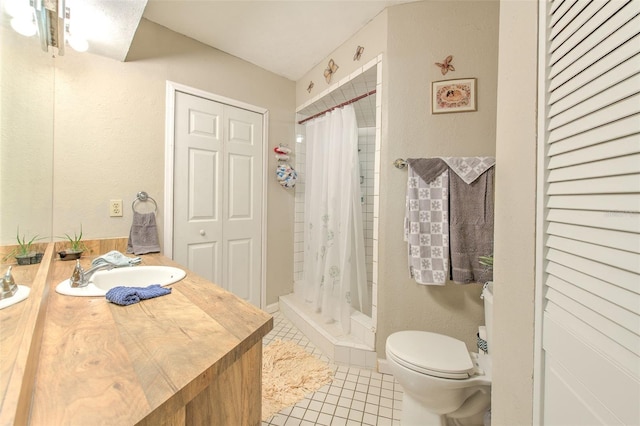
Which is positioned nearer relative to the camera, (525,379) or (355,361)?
(525,379)

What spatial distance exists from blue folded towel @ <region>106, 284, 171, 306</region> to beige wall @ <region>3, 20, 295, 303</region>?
3.29ft

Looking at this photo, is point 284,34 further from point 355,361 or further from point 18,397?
point 355,361

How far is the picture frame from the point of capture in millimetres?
1542

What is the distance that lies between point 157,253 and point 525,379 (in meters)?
2.01

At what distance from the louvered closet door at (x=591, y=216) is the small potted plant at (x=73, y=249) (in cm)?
211

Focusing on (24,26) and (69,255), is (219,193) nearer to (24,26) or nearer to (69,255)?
(69,255)

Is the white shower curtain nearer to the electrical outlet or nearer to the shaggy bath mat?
the shaggy bath mat

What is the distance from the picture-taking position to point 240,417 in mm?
766

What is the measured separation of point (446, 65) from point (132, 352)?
6.50 ft

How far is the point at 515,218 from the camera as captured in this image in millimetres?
760

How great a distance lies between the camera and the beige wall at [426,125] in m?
1.53

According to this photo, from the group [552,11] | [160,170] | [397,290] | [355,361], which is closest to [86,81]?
[160,170]

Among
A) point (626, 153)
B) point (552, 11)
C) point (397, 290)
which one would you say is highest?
point (552, 11)

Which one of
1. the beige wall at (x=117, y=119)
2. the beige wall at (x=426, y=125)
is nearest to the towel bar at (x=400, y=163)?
the beige wall at (x=426, y=125)
